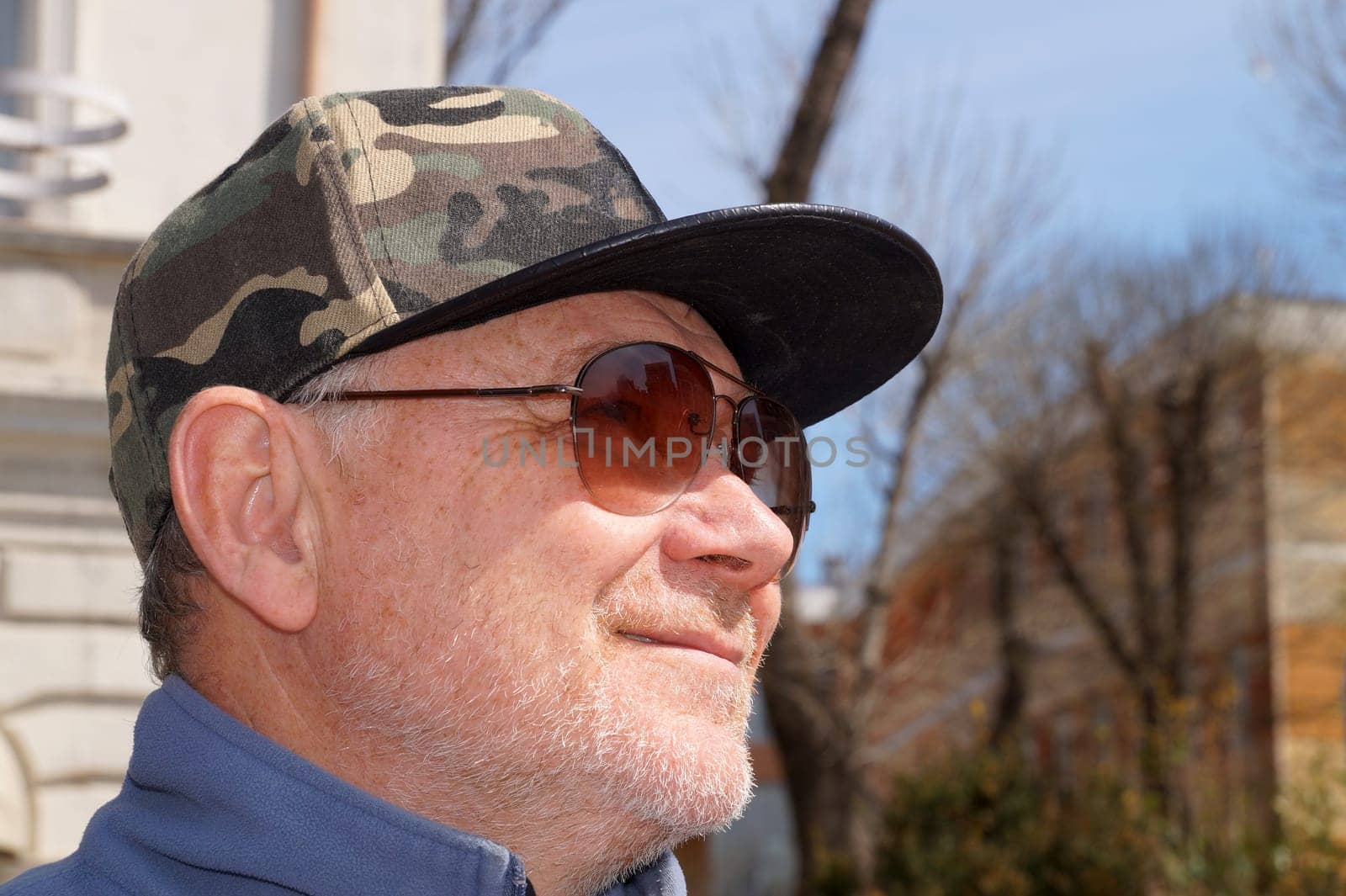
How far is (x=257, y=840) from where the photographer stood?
152 cm

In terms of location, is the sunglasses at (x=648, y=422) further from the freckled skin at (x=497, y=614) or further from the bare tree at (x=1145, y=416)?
the bare tree at (x=1145, y=416)

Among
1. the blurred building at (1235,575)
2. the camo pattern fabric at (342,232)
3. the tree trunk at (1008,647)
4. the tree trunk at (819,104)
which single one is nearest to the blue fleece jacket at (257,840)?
the camo pattern fabric at (342,232)

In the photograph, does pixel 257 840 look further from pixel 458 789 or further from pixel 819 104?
pixel 819 104

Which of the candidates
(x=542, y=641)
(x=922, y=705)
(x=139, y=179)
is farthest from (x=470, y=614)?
(x=922, y=705)

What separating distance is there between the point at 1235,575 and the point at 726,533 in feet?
66.2

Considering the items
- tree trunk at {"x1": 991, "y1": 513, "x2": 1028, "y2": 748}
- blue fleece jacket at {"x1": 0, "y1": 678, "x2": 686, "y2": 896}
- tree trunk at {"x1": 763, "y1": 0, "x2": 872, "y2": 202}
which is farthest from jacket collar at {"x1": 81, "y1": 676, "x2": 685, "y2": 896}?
tree trunk at {"x1": 991, "y1": 513, "x2": 1028, "y2": 748}

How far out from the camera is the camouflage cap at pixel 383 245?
5.28 feet

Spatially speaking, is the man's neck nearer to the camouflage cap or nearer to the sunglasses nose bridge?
the camouflage cap

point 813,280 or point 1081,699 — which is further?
point 1081,699

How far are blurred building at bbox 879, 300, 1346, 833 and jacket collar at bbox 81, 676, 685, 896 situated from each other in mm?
15769

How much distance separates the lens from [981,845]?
1358cm

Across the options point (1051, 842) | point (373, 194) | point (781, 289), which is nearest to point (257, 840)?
point (373, 194)

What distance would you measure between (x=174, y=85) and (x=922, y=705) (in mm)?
17321

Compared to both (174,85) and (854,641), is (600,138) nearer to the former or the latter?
(174,85)
